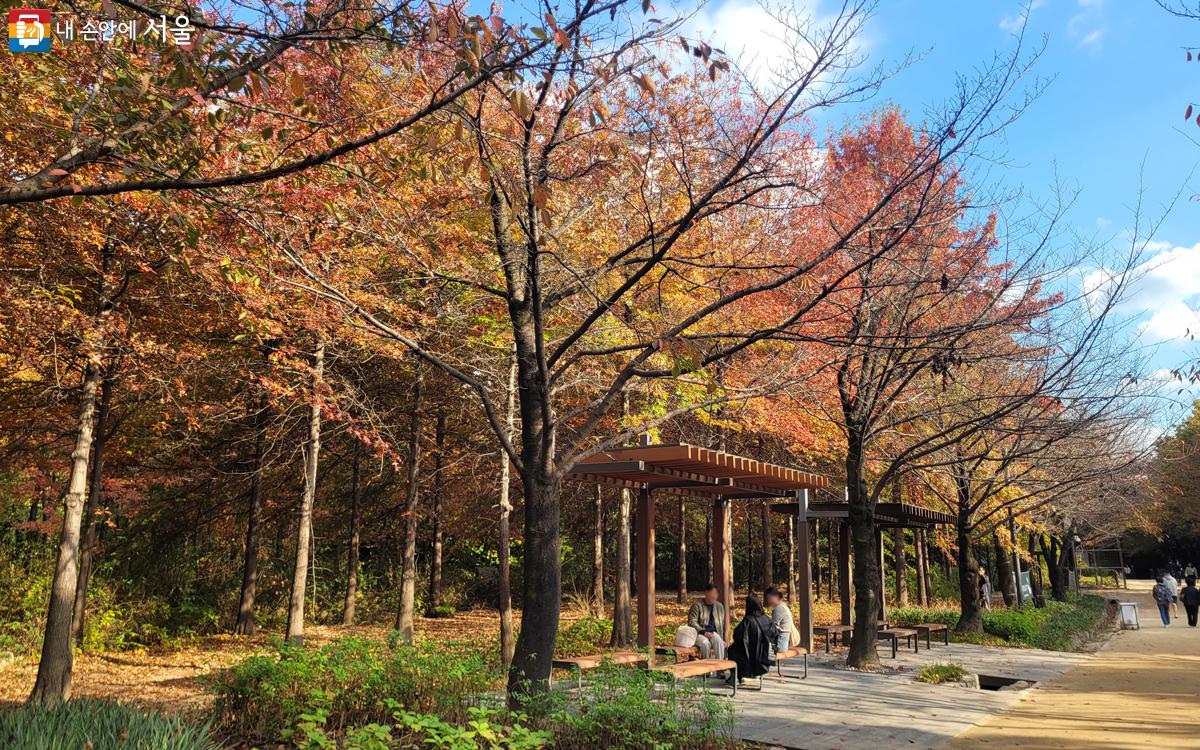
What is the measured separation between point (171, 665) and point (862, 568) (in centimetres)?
1177

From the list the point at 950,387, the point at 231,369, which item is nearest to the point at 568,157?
the point at 231,369

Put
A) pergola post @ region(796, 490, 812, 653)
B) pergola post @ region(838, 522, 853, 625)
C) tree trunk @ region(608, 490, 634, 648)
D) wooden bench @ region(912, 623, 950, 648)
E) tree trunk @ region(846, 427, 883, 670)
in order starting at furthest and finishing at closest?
pergola post @ region(838, 522, 853, 625) → wooden bench @ region(912, 623, 950, 648) → tree trunk @ region(608, 490, 634, 648) → pergola post @ region(796, 490, 812, 653) → tree trunk @ region(846, 427, 883, 670)

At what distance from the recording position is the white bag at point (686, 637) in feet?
35.2

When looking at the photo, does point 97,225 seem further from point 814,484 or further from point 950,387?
point 950,387

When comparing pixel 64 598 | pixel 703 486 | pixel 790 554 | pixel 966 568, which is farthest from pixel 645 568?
pixel 790 554

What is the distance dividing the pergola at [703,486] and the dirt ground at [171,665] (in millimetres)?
5186

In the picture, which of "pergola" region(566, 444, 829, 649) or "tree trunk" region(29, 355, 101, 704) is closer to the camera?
"tree trunk" region(29, 355, 101, 704)

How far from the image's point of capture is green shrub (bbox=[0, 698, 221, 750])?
12.8 feet

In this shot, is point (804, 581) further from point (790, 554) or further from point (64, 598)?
point (790, 554)

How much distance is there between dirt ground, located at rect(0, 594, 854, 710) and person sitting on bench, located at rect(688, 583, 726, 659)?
5.98m

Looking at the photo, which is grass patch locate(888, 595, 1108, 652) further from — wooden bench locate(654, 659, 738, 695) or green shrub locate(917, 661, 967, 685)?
wooden bench locate(654, 659, 738, 695)

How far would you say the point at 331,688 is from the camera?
6.59m

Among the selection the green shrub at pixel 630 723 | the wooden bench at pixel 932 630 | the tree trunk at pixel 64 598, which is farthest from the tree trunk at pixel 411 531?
the green shrub at pixel 630 723

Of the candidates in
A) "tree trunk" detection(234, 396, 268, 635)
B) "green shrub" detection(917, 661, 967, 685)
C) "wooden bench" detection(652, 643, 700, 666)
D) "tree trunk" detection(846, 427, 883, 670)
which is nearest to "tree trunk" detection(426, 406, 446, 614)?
"tree trunk" detection(234, 396, 268, 635)
